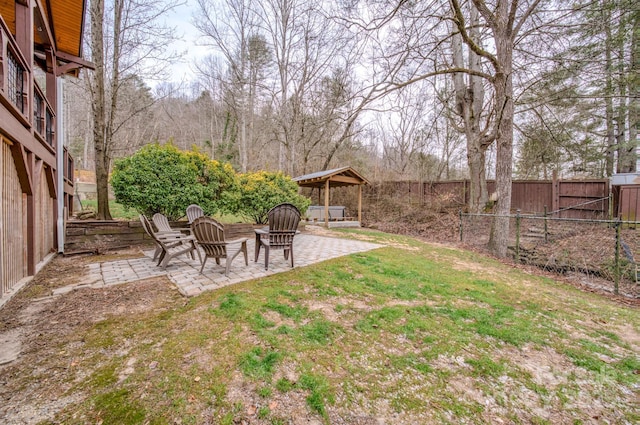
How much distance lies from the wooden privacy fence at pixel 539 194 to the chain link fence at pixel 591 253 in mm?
2048

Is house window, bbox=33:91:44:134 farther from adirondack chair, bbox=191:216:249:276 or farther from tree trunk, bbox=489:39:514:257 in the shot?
tree trunk, bbox=489:39:514:257

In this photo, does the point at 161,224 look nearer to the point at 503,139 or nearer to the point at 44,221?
the point at 44,221

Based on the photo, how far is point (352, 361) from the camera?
197 cm

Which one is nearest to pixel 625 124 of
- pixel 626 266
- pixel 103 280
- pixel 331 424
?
pixel 626 266

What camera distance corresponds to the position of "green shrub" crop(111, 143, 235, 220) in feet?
19.1

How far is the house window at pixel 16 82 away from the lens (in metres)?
3.19

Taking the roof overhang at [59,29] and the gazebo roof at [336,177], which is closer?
the roof overhang at [59,29]

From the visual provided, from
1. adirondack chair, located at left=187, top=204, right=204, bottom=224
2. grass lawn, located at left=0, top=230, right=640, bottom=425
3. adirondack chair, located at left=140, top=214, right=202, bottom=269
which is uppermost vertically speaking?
adirondack chair, located at left=187, top=204, right=204, bottom=224

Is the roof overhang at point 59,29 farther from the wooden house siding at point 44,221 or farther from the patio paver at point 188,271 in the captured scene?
the patio paver at point 188,271

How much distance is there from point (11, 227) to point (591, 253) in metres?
9.85

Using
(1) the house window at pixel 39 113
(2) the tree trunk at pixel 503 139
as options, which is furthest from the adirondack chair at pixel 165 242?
(2) the tree trunk at pixel 503 139

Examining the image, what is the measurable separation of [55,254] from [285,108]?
11719 mm

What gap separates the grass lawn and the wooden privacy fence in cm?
812

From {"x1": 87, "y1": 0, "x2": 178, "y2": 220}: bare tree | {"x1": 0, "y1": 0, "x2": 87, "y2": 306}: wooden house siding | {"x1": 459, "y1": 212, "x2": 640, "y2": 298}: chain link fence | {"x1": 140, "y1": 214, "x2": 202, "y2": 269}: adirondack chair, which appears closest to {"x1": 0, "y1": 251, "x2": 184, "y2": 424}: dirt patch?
{"x1": 0, "y1": 0, "x2": 87, "y2": 306}: wooden house siding
